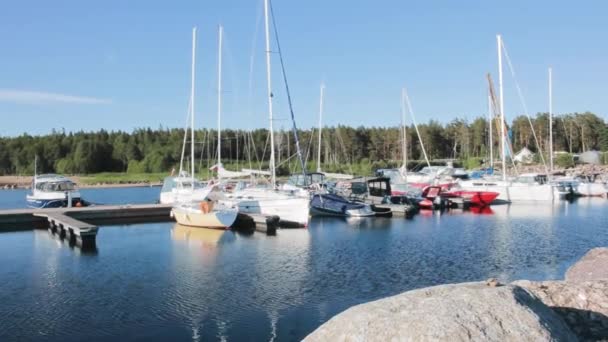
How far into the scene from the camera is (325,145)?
366ft

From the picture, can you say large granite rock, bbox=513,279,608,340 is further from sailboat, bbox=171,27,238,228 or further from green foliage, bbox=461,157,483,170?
green foliage, bbox=461,157,483,170

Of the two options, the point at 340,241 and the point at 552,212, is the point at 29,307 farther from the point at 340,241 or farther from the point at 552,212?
the point at 552,212

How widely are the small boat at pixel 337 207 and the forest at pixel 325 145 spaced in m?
58.2

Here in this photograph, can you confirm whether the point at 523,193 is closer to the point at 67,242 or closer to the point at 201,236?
the point at 201,236

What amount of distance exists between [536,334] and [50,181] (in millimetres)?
43729

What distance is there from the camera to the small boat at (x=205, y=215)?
32312 millimetres

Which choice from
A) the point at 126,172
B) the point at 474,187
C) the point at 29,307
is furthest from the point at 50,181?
the point at 126,172

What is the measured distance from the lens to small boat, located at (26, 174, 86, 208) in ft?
137

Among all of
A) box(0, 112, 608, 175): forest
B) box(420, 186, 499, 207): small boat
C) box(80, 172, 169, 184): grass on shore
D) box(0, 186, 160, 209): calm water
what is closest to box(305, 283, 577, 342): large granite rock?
box(420, 186, 499, 207): small boat

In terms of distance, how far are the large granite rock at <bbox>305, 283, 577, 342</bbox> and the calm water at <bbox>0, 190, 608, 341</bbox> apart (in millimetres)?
6908

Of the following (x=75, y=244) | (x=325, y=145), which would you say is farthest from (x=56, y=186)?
(x=325, y=145)

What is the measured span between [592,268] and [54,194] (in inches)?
1535

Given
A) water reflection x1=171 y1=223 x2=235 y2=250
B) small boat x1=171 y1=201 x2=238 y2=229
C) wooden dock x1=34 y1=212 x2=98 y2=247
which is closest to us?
wooden dock x1=34 y1=212 x2=98 y2=247

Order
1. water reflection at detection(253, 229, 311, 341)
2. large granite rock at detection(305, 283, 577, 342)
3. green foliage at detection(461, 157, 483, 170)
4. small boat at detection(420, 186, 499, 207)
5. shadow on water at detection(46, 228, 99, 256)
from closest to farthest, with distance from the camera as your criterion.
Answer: large granite rock at detection(305, 283, 577, 342) < water reflection at detection(253, 229, 311, 341) < shadow on water at detection(46, 228, 99, 256) < small boat at detection(420, 186, 499, 207) < green foliage at detection(461, 157, 483, 170)
